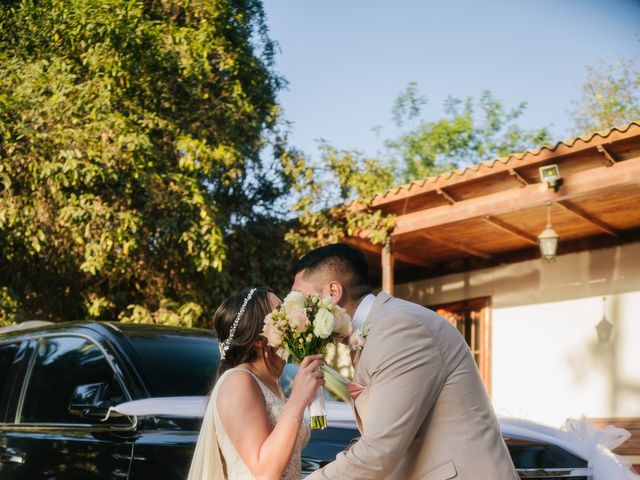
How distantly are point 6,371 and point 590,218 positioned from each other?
752cm

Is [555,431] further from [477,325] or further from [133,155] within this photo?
[477,325]

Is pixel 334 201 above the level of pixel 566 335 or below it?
above

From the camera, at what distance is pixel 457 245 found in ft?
39.5

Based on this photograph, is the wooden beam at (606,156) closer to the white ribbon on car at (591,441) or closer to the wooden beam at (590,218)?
the wooden beam at (590,218)

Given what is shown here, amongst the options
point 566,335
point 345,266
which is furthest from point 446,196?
point 345,266

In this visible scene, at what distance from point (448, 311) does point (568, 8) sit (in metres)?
11.5

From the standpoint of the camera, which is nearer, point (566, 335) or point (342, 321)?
point (342, 321)

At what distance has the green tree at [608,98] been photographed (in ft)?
77.2

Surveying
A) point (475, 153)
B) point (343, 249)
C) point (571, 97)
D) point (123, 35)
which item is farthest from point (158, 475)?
point (475, 153)

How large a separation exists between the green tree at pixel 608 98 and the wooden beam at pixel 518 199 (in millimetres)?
14337

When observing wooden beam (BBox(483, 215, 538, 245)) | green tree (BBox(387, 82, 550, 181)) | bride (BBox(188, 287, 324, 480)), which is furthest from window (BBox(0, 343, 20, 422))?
green tree (BBox(387, 82, 550, 181))

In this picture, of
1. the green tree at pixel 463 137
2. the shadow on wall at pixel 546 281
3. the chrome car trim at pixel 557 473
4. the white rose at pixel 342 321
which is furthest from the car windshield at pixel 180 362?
the green tree at pixel 463 137

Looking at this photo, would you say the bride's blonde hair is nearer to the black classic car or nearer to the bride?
the bride

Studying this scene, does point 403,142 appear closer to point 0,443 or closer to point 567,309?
point 567,309
